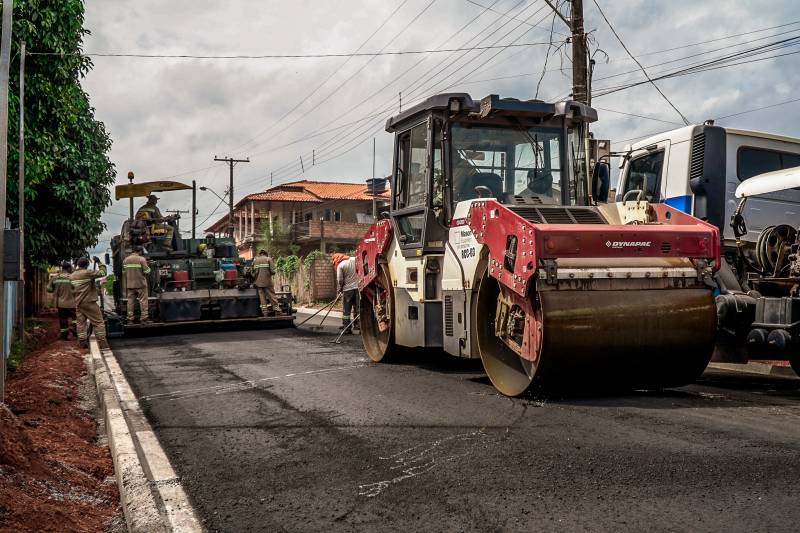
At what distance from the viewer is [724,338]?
8.24 m

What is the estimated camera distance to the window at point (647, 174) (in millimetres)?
11789

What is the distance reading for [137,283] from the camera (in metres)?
16.7

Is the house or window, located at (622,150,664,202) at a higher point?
the house

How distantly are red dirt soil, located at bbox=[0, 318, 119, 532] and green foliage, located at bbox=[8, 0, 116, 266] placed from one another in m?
9.28

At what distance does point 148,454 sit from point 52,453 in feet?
2.63

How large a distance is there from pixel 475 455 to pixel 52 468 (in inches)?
106

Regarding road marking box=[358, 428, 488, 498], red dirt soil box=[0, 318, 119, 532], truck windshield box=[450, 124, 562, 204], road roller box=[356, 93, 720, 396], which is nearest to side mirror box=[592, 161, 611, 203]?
road roller box=[356, 93, 720, 396]

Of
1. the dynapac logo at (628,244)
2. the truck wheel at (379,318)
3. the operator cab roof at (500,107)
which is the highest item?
the operator cab roof at (500,107)

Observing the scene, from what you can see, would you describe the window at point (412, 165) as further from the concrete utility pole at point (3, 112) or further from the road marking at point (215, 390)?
the concrete utility pole at point (3, 112)

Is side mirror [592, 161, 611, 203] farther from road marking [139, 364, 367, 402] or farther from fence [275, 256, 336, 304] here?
fence [275, 256, 336, 304]

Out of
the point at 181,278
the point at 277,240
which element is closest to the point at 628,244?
the point at 181,278

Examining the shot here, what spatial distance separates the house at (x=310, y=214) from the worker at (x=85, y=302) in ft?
114

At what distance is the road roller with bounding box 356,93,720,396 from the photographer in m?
6.74

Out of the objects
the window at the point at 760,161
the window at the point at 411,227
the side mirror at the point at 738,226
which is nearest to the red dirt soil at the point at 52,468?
the window at the point at 411,227
